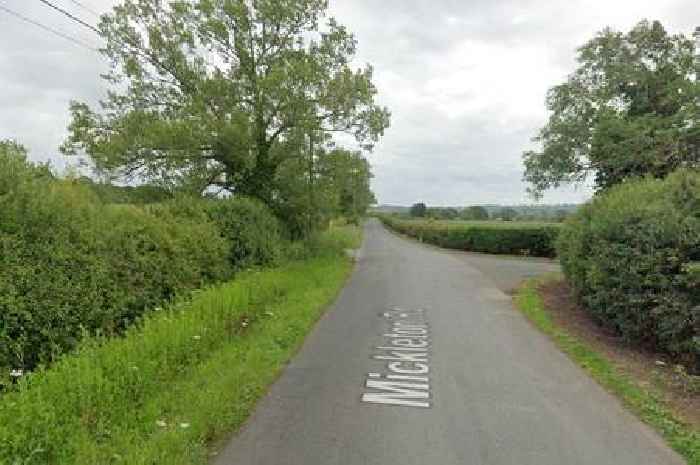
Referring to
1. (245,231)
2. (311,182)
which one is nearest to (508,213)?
(311,182)

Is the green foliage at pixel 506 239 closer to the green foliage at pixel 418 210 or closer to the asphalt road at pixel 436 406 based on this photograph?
the asphalt road at pixel 436 406

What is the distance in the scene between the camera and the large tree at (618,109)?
77.8 ft

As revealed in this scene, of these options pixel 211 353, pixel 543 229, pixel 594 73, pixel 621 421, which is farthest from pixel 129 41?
pixel 594 73

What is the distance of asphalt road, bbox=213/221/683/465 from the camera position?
11.9 ft

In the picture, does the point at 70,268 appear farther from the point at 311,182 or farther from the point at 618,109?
the point at 618,109

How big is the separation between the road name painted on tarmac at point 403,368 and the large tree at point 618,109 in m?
19.8

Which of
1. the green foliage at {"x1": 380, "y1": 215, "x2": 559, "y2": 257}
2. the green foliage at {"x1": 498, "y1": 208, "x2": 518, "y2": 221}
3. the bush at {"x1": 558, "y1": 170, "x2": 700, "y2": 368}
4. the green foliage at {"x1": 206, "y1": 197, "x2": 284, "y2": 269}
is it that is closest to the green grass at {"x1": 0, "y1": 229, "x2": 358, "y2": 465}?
the green foliage at {"x1": 206, "y1": 197, "x2": 284, "y2": 269}

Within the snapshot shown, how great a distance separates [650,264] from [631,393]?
6.97 ft

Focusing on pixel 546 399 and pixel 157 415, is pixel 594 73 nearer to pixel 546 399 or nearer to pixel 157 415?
pixel 546 399

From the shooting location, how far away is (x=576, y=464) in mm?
3502

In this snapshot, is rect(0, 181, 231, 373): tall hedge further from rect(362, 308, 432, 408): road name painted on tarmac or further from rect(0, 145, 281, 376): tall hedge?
rect(362, 308, 432, 408): road name painted on tarmac

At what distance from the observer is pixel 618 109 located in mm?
26797

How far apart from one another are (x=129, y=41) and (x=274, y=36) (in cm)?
517

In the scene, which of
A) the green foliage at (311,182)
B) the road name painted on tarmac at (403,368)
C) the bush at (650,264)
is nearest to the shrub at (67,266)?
the road name painted on tarmac at (403,368)
